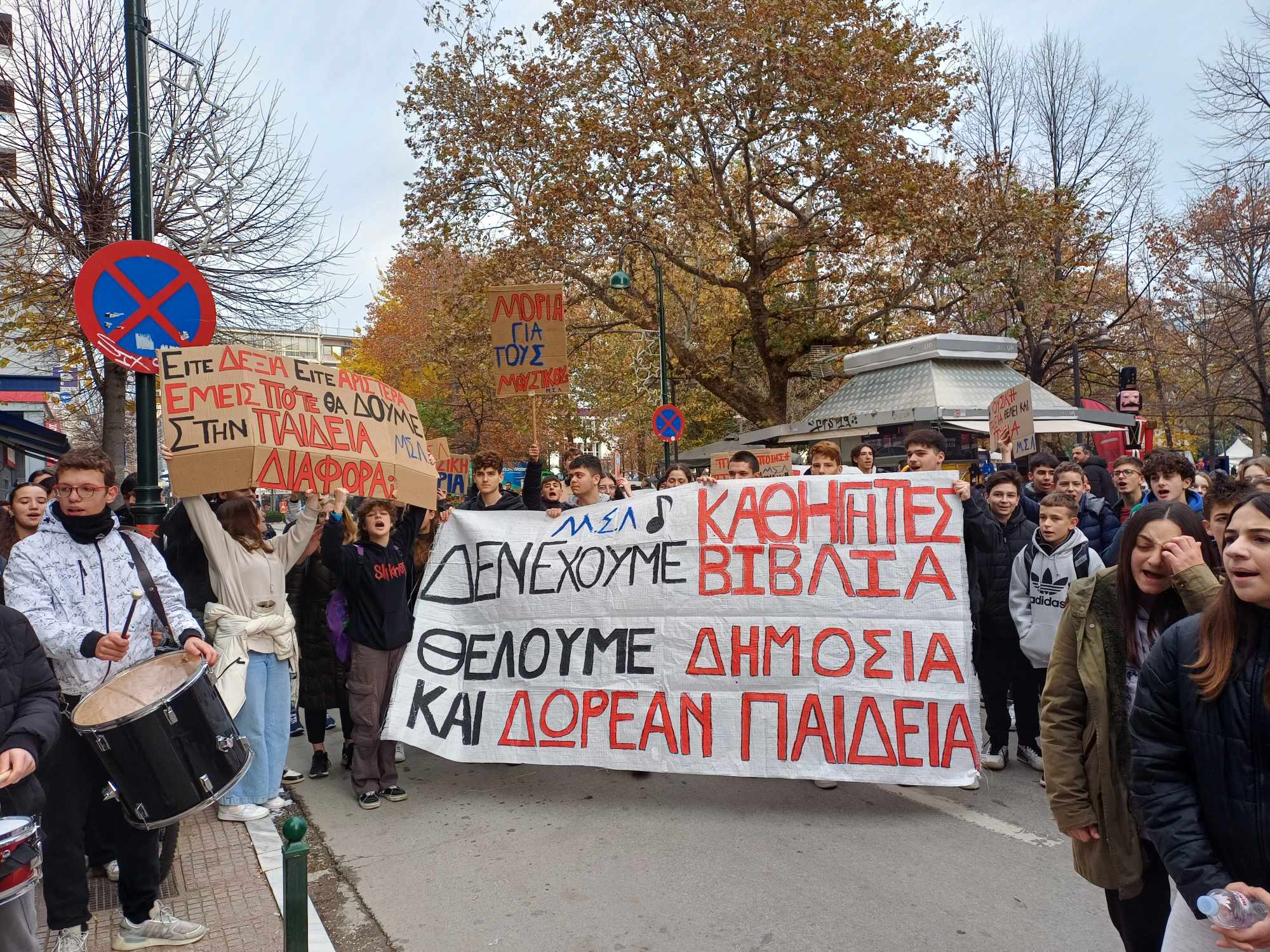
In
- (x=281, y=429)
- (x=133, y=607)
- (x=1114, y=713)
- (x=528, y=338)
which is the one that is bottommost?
(x=1114, y=713)

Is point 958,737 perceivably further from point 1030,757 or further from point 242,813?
point 242,813

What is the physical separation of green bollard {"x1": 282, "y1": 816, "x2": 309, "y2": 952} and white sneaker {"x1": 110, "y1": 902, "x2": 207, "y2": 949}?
1.20m

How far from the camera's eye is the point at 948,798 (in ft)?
16.1

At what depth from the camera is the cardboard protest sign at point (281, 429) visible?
461 centimetres

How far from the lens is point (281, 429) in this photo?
16.3ft

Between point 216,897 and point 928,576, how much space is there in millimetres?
3737

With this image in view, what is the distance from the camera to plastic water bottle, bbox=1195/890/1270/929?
5.94ft

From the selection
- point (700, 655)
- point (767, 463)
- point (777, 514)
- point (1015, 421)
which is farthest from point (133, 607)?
point (767, 463)

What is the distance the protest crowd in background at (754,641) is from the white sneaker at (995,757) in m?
0.02

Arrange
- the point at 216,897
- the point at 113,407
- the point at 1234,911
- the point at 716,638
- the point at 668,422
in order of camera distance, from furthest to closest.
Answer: the point at 668,422 → the point at 113,407 → the point at 716,638 → the point at 216,897 → the point at 1234,911

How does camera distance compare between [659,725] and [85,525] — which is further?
[659,725]

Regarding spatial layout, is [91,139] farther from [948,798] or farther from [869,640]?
[948,798]

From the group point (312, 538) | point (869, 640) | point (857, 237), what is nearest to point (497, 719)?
point (312, 538)

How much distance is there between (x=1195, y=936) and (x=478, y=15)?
1962 cm
